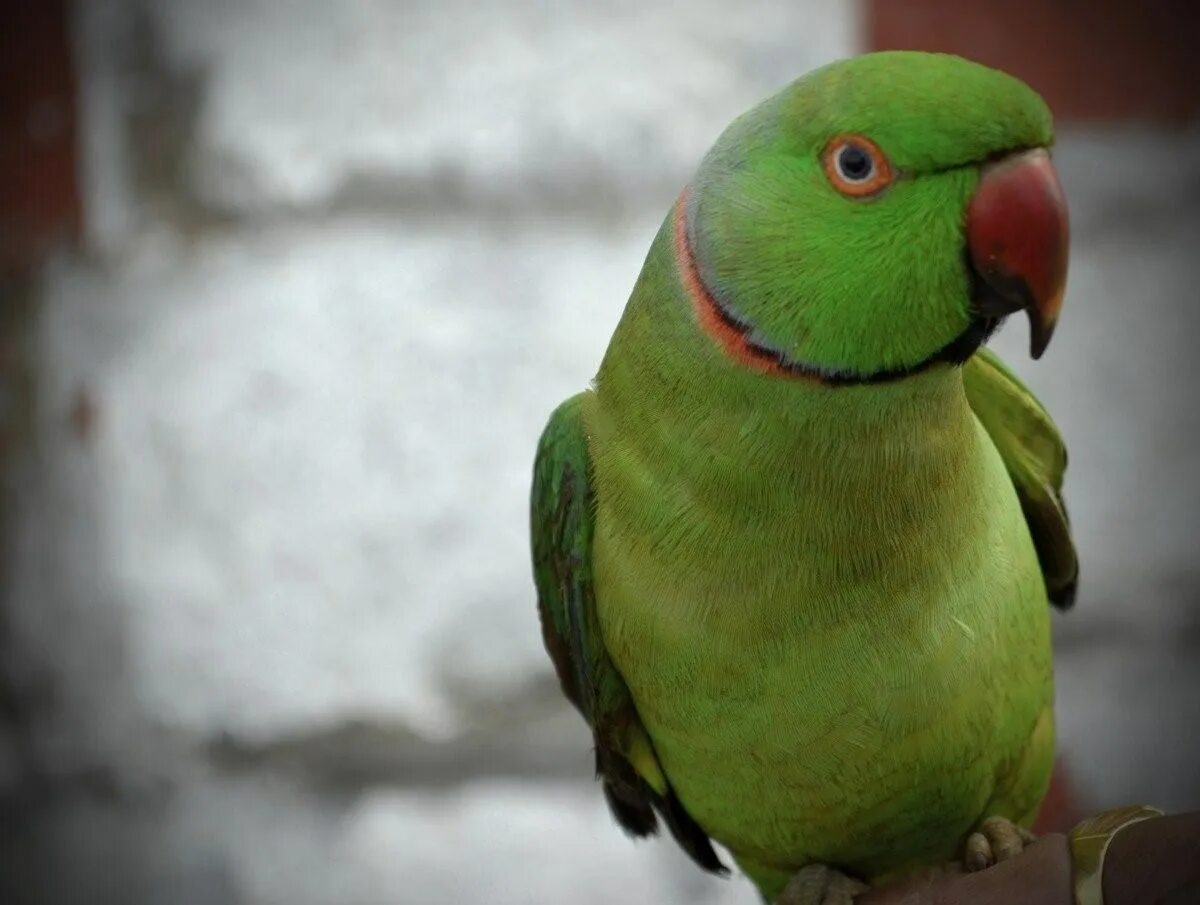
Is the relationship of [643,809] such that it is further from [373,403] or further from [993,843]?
[373,403]

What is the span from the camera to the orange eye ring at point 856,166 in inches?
24.7

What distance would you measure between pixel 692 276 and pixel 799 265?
0.25 feet

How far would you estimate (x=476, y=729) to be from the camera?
1347 mm

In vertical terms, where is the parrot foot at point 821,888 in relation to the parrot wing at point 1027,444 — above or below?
below

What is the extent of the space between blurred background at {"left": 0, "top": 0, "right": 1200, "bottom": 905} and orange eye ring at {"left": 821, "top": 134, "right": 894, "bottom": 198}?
69 cm

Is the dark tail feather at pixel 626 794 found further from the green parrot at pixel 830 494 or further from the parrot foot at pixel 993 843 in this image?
the parrot foot at pixel 993 843

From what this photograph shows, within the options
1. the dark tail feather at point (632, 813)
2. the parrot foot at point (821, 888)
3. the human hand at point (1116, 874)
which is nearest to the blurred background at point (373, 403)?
the dark tail feather at point (632, 813)

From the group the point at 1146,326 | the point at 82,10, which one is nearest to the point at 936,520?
the point at 1146,326

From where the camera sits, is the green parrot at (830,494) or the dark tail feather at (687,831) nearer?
the green parrot at (830,494)

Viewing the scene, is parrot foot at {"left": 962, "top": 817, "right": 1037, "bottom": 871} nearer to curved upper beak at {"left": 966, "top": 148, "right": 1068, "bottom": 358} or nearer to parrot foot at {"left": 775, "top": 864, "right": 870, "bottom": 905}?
parrot foot at {"left": 775, "top": 864, "right": 870, "bottom": 905}

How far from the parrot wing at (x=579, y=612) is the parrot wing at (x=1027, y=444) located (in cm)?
26

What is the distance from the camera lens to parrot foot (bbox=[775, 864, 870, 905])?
827mm

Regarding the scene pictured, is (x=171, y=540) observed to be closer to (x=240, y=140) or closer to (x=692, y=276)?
(x=240, y=140)

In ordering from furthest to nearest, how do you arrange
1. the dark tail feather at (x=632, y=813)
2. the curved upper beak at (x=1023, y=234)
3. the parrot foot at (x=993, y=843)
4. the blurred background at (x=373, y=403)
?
the blurred background at (x=373, y=403) → the dark tail feather at (x=632, y=813) → the parrot foot at (x=993, y=843) → the curved upper beak at (x=1023, y=234)
